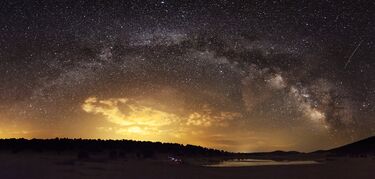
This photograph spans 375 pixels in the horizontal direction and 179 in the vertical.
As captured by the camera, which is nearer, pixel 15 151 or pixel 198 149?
pixel 15 151

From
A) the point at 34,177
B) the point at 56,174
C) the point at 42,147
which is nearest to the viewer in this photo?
the point at 34,177

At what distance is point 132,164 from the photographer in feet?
109

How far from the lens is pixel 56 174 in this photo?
23.3 meters

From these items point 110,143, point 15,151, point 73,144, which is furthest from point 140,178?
point 110,143

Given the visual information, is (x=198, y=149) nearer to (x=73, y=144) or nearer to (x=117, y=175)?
(x=73, y=144)

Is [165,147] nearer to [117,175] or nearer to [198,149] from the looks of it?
[198,149]

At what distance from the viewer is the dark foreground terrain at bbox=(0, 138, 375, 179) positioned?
989 inches

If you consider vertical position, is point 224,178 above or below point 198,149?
below

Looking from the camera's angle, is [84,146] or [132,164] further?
[84,146]

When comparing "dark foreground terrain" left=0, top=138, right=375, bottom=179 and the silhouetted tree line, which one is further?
the silhouetted tree line

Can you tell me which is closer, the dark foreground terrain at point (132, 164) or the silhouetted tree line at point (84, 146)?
the dark foreground terrain at point (132, 164)

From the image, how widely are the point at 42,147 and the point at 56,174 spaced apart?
997 inches

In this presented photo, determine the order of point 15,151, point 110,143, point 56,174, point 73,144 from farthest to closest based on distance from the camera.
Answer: point 110,143
point 73,144
point 15,151
point 56,174

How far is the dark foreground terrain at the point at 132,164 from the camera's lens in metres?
25.1
